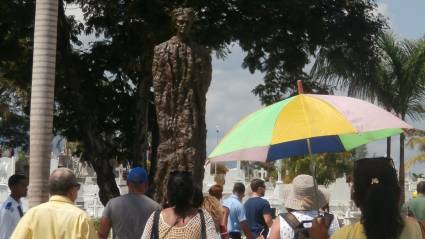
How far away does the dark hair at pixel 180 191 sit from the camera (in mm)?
6004

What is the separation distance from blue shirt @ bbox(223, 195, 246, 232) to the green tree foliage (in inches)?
297

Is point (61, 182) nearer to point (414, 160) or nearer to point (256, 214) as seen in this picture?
point (256, 214)

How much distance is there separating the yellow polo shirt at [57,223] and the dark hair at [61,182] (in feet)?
0.17

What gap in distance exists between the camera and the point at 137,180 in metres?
7.83

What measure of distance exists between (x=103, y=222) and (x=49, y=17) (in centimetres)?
436

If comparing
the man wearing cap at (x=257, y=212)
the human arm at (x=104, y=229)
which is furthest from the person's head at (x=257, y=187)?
the human arm at (x=104, y=229)

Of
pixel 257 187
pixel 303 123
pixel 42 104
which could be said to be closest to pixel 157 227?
→ pixel 303 123

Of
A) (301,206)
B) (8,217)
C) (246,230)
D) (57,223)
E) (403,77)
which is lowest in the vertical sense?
(246,230)

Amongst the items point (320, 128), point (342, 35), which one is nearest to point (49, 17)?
point (320, 128)

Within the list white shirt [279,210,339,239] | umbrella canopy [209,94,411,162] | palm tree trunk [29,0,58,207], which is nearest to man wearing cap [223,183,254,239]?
palm tree trunk [29,0,58,207]

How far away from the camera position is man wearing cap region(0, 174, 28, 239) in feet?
29.8

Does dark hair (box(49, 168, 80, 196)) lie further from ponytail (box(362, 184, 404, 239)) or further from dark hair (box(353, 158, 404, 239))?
ponytail (box(362, 184, 404, 239))

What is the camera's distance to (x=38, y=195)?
1114 centimetres

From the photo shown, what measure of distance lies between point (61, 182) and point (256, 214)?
615 cm
